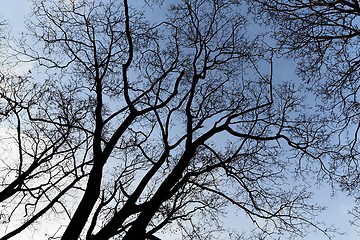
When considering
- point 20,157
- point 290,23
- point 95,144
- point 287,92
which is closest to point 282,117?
point 287,92

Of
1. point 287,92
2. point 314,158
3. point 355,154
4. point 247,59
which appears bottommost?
point 355,154

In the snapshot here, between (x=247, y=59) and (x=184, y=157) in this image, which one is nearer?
(x=184, y=157)

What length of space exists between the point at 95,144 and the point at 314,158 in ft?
16.4

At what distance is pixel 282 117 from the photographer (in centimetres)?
963

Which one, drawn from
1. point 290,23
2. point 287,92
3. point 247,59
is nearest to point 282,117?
point 287,92

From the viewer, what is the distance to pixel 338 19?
23.4 ft

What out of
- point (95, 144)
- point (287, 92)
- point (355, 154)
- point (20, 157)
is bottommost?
point (20, 157)

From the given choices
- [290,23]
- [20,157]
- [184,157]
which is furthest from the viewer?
[20,157]

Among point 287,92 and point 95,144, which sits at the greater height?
point 287,92

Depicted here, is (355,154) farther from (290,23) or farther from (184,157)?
(184,157)

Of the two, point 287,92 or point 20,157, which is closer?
point 20,157

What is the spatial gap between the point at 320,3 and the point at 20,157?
23.3 ft

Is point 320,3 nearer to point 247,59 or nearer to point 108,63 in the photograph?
point 247,59

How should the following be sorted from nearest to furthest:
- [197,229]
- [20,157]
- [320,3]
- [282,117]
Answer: [320,3]
[20,157]
[282,117]
[197,229]
